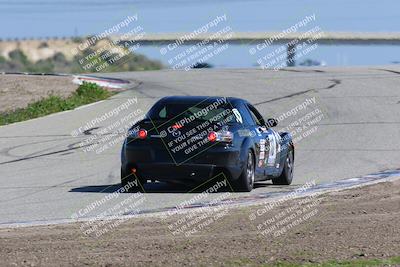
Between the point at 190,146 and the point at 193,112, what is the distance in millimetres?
577

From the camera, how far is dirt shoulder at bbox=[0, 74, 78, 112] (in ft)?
111

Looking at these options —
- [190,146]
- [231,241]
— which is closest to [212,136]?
[190,146]

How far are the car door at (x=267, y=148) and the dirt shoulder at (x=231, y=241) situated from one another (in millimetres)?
2918

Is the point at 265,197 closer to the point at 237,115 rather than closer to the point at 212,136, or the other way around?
the point at 212,136

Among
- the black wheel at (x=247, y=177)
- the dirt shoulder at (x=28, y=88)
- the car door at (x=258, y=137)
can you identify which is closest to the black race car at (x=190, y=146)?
the black wheel at (x=247, y=177)

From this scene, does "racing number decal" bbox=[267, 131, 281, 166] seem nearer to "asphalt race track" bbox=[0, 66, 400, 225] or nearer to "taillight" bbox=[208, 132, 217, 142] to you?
"asphalt race track" bbox=[0, 66, 400, 225]

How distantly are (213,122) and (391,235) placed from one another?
16.4 feet

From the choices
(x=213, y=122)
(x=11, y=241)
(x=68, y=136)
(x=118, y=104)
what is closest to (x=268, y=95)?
(x=118, y=104)

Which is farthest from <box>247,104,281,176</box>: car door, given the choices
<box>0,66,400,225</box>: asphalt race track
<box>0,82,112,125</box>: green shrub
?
<box>0,82,112,125</box>: green shrub

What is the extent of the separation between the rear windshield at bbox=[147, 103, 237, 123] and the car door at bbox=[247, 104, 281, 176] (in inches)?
28.2

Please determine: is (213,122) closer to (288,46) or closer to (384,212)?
(384,212)

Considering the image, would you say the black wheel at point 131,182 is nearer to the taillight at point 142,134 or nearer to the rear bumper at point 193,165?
the rear bumper at point 193,165

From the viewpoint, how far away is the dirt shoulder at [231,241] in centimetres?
922

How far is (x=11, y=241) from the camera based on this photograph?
10.4m
